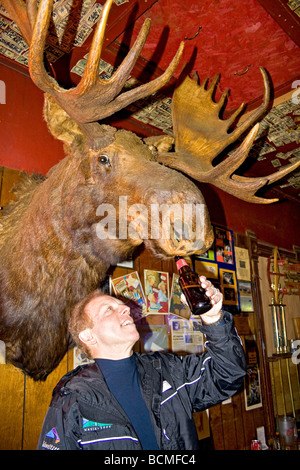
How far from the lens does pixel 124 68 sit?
1588 mm

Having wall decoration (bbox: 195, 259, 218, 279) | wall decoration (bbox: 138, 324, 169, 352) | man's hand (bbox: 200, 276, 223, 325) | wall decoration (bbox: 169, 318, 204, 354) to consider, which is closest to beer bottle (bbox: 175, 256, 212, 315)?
man's hand (bbox: 200, 276, 223, 325)

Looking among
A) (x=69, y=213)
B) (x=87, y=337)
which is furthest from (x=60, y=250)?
(x=87, y=337)

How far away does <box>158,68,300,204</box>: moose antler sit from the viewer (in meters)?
2.16

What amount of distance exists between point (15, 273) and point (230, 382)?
122cm

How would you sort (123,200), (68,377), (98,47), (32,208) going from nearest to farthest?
(98,47) → (68,377) → (123,200) → (32,208)

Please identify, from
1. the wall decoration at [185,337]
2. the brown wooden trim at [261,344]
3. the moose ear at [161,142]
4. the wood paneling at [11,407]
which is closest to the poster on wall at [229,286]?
the brown wooden trim at [261,344]

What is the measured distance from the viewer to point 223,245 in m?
4.25

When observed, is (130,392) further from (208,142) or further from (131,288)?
(208,142)

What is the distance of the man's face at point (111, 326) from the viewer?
1.62 m

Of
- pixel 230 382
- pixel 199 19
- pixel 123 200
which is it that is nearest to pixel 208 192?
pixel 199 19

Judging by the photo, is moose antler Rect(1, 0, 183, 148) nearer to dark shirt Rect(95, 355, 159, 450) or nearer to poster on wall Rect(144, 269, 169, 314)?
dark shirt Rect(95, 355, 159, 450)

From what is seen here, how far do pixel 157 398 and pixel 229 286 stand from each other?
9.34 feet

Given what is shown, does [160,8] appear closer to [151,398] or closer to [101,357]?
[101,357]

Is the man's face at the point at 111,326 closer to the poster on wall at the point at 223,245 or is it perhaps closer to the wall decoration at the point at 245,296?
the poster on wall at the point at 223,245
